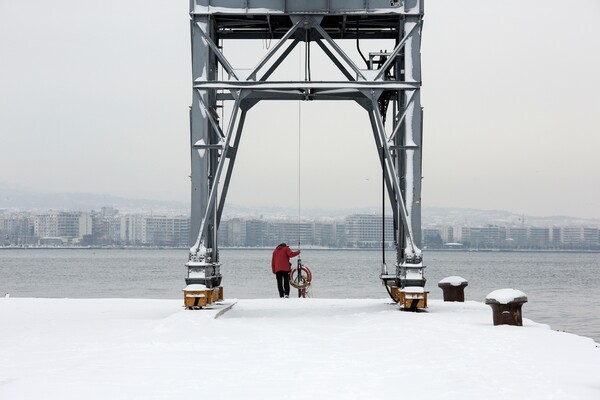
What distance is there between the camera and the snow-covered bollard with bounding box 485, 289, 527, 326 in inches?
692

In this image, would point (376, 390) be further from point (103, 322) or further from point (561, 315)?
point (561, 315)

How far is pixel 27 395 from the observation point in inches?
393

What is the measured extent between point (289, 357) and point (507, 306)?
239 inches

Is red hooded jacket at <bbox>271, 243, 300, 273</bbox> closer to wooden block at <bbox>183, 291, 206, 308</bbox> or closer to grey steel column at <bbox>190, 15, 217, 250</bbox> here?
grey steel column at <bbox>190, 15, 217, 250</bbox>

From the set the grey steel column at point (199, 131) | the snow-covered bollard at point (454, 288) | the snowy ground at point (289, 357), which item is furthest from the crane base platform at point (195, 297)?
the snow-covered bollard at point (454, 288)

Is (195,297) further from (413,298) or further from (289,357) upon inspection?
(289,357)

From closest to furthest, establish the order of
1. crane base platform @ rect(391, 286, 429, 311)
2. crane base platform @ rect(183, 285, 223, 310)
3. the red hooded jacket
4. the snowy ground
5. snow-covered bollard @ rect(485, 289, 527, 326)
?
1. the snowy ground
2. snow-covered bollard @ rect(485, 289, 527, 326)
3. crane base platform @ rect(183, 285, 223, 310)
4. crane base platform @ rect(391, 286, 429, 311)
5. the red hooded jacket

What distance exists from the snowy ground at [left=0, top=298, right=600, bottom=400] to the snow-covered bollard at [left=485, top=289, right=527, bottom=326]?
1.27 ft

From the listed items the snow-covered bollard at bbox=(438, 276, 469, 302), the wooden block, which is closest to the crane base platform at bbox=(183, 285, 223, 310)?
the wooden block

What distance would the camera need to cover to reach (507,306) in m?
17.6

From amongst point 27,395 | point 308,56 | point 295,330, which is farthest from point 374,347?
point 308,56

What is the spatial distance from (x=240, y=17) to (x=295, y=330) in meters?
9.33

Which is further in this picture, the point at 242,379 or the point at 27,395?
the point at 242,379

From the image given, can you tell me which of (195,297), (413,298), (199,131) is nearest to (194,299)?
(195,297)
